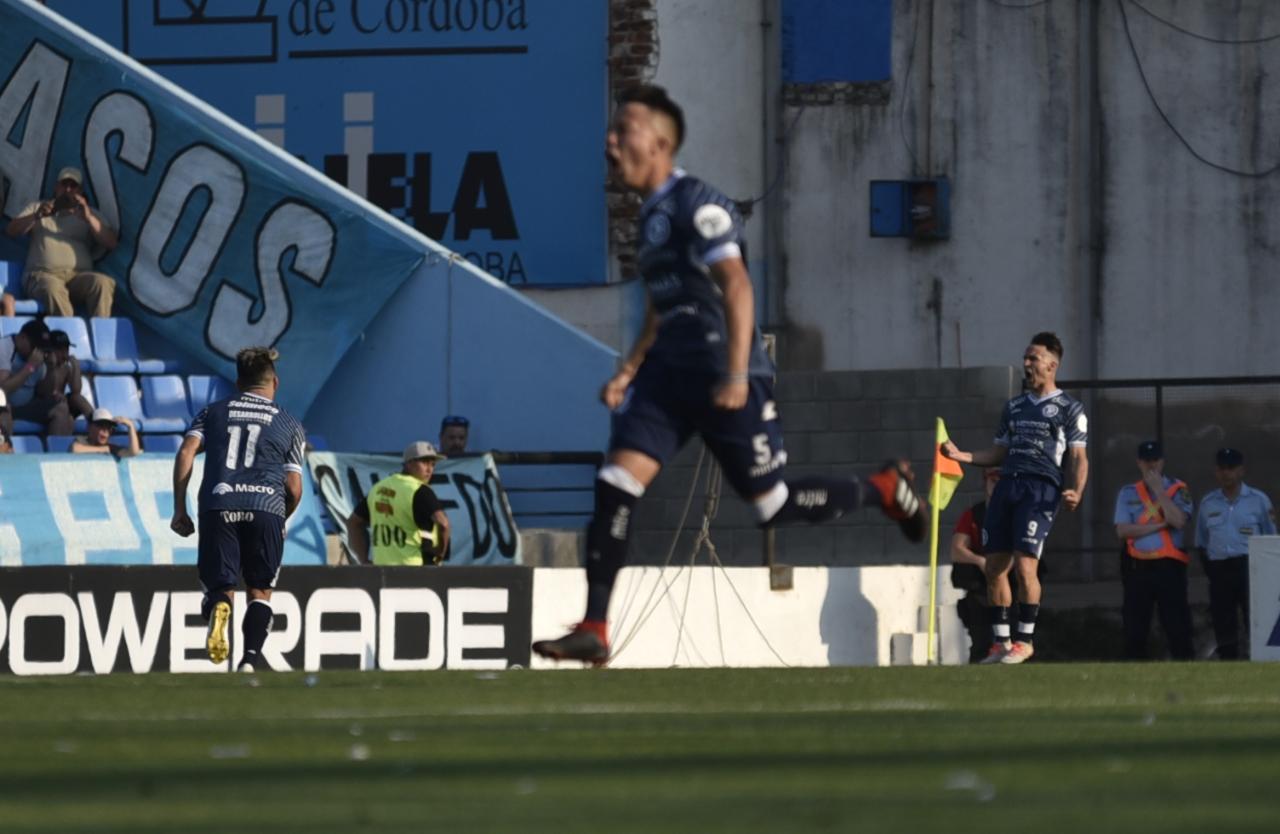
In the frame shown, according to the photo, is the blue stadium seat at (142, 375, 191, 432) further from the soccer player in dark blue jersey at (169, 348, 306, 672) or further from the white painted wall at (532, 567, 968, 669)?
the soccer player in dark blue jersey at (169, 348, 306, 672)

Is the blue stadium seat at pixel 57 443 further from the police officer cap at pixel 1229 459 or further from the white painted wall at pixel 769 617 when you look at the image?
the police officer cap at pixel 1229 459

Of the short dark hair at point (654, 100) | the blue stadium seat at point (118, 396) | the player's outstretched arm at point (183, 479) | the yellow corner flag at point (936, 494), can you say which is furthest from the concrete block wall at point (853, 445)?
the short dark hair at point (654, 100)

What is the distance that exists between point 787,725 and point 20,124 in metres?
16.8

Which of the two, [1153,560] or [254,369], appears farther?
[1153,560]

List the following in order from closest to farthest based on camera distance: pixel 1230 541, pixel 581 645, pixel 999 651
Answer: pixel 581 645
pixel 999 651
pixel 1230 541

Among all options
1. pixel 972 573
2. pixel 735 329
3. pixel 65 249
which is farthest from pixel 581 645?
pixel 65 249

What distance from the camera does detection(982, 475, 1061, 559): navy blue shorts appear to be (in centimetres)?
1452

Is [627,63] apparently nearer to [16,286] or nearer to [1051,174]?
[1051,174]

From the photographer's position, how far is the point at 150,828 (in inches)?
171

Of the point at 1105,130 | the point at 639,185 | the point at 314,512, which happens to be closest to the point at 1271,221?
the point at 1105,130

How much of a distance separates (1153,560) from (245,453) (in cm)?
829

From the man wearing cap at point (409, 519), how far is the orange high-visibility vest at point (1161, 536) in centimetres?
542

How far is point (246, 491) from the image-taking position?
1259 cm

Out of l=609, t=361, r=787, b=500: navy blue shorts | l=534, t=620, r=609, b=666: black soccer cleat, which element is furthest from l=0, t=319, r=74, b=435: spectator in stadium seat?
l=534, t=620, r=609, b=666: black soccer cleat
